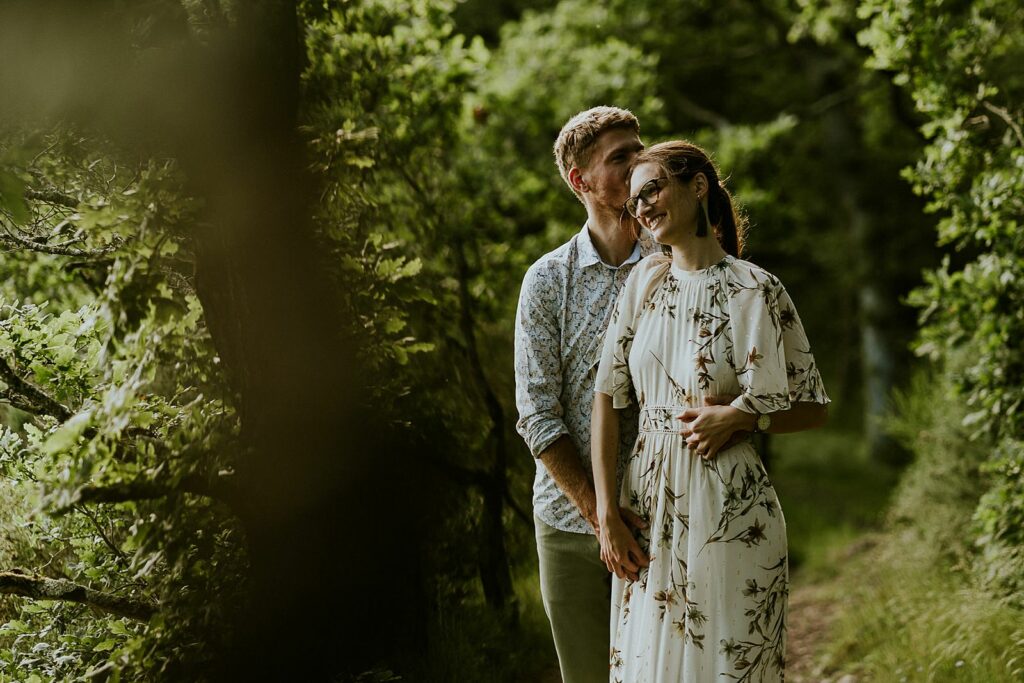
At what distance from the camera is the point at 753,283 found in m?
2.39

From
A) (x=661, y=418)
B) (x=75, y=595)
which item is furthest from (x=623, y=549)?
(x=75, y=595)

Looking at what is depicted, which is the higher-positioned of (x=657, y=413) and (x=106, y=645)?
(x=657, y=413)

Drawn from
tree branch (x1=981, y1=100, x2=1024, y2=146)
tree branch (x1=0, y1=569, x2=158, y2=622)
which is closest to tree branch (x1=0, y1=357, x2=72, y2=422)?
tree branch (x1=0, y1=569, x2=158, y2=622)

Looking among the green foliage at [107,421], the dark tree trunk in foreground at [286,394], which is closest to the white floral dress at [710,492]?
the dark tree trunk in foreground at [286,394]

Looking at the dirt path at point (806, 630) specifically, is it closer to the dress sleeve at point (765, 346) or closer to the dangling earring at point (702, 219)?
the dress sleeve at point (765, 346)

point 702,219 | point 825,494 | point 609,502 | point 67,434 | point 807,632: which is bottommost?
point 807,632

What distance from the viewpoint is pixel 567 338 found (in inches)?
109

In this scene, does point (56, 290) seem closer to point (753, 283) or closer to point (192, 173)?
point (192, 173)

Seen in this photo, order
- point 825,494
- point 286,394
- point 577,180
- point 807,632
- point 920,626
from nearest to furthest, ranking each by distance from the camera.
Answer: point 577,180, point 286,394, point 920,626, point 807,632, point 825,494

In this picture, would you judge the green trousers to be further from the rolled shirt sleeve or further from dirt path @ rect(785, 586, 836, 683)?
dirt path @ rect(785, 586, 836, 683)

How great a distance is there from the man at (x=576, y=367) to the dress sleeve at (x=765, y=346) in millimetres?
427

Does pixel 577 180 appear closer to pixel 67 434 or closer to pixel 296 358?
pixel 296 358

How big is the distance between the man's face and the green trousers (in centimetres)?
96

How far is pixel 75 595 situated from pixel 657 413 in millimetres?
1725
